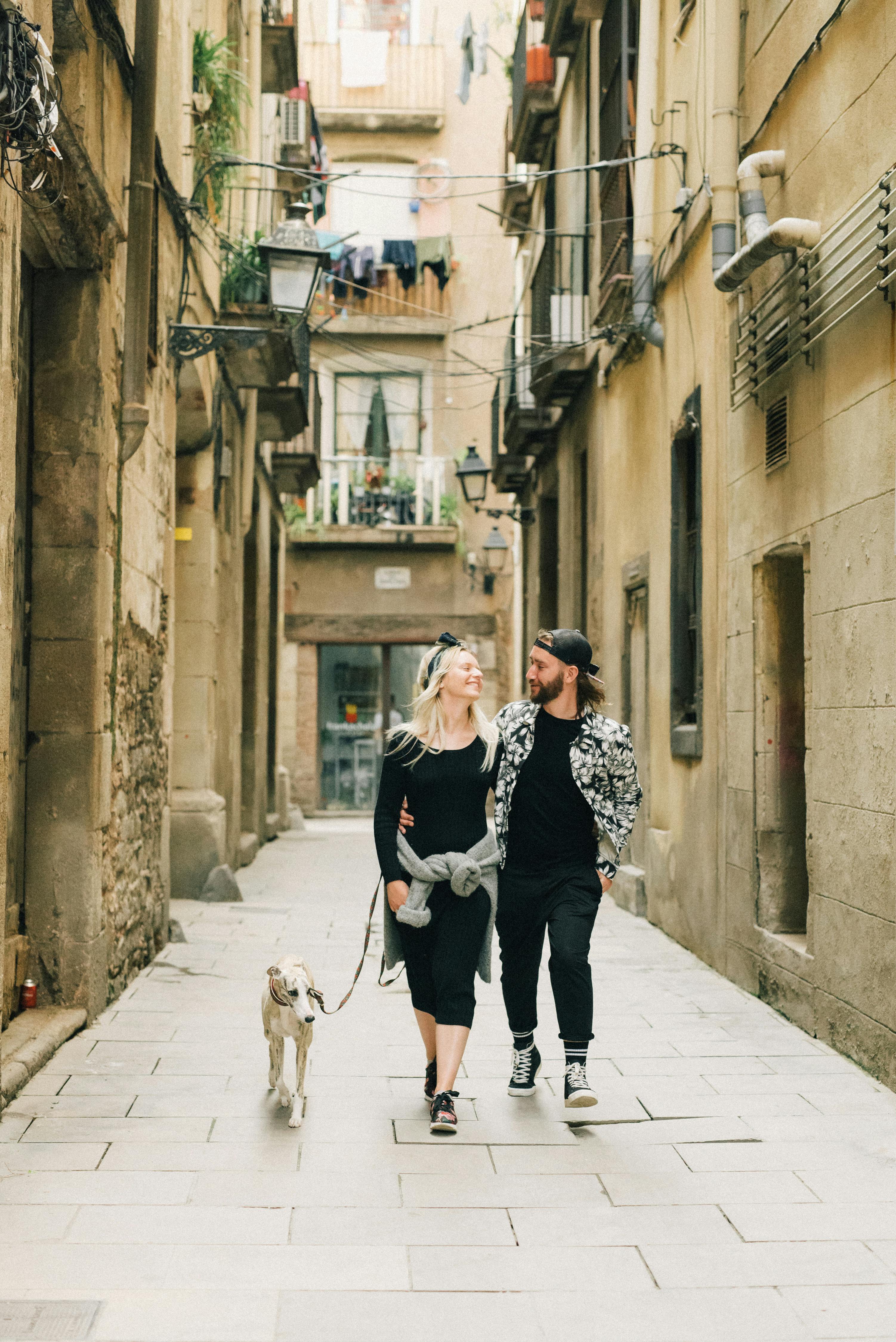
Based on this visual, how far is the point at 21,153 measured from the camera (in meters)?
4.64

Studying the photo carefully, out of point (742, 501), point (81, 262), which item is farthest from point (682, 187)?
point (81, 262)

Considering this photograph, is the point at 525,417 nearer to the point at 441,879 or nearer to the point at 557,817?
the point at 557,817

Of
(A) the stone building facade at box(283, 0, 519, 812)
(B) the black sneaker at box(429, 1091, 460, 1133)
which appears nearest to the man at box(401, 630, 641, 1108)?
(B) the black sneaker at box(429, 1091, 460, 1133)

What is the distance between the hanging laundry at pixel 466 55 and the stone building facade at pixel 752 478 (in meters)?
5.11

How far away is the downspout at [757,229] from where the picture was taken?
21.7 ft

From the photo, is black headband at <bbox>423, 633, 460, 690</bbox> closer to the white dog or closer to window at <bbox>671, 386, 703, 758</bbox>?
the white dog

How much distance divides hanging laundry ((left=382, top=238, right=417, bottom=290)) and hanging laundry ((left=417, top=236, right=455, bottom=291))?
75mm

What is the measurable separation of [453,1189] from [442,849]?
1222mm

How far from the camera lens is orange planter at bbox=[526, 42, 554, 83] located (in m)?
16.0

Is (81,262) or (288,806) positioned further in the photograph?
(288,806)

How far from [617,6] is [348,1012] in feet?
29.5

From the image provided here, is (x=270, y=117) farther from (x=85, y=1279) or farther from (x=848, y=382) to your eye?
(x=85, y=1279)

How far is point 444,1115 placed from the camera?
15.9 feet

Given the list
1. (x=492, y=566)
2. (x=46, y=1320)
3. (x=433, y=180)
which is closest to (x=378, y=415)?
(x=492, y=566)
